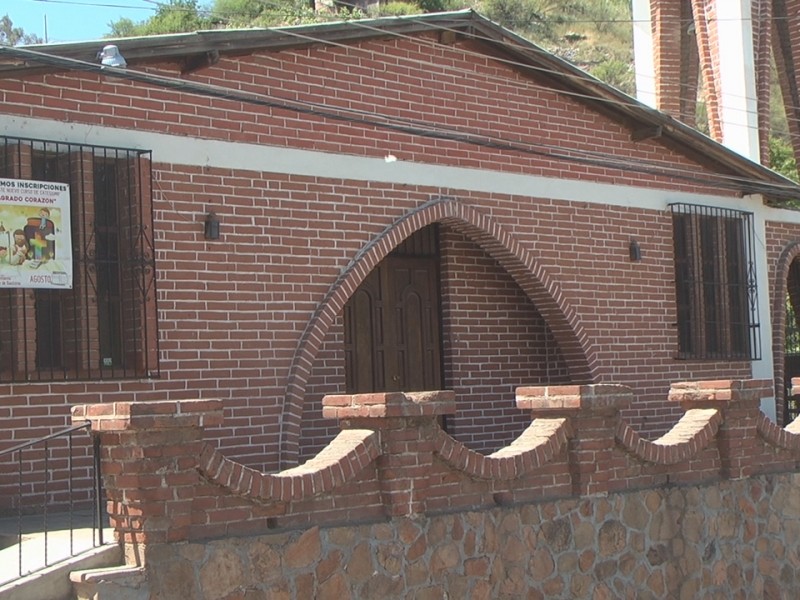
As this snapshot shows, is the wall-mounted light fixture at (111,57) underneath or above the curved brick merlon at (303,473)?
above

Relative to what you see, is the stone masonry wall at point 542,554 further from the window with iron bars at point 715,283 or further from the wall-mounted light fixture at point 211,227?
the wall-mounted light fixture at point 211,227

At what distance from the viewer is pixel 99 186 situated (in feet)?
30.2

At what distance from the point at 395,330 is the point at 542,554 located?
400 centimetres

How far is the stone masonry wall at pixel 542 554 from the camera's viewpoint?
22.2 ft

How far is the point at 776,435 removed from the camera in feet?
35.7

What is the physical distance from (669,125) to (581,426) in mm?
5319

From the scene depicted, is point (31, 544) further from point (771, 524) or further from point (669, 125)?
point (669, 125)

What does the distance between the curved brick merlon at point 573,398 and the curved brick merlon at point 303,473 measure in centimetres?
178

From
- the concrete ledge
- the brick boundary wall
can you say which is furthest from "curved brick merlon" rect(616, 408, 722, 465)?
the concrete ledge

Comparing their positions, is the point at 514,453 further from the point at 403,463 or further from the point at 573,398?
the point at 403,463

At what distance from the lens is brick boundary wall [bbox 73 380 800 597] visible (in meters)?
6.28

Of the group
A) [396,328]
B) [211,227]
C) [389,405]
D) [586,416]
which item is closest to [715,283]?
[396,328]

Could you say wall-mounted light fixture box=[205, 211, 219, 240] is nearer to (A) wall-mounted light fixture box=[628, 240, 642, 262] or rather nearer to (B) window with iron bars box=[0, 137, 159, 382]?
(B) window with iron bars box=[0, 137, 159, 382]

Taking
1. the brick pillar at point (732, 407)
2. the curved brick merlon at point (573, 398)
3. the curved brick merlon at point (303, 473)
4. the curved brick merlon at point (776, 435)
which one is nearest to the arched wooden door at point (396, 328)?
the brick pillar at point (732, 407)
